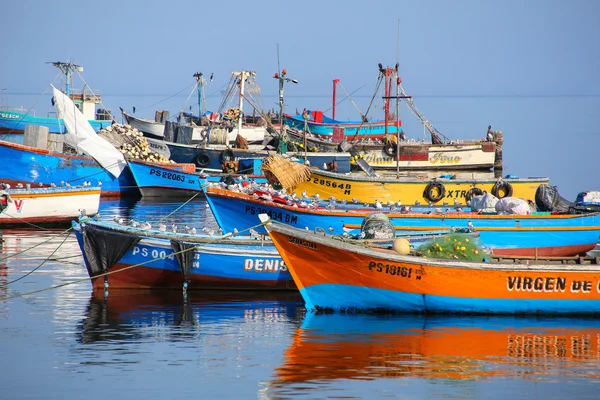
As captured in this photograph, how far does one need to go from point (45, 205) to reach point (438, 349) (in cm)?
1762

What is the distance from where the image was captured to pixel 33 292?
1864cm

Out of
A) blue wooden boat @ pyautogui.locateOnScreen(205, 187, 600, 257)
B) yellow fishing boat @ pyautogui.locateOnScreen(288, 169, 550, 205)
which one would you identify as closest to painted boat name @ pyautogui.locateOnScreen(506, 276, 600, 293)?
blue wooden boat @ pyautogui.locateOnScreen(205, 187, 600, 257)

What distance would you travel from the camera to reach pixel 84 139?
39000mm

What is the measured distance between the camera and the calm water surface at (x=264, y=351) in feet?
41.5

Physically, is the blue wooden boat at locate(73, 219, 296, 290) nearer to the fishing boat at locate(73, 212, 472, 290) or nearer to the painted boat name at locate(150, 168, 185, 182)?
the fishing boat at locate(73, 212, 472, 290)

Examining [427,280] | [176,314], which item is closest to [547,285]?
[427,280]

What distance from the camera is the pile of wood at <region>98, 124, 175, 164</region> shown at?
142ft

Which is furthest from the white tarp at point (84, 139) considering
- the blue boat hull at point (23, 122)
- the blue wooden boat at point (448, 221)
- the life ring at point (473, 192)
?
the blue boat hull at point (23, 122)

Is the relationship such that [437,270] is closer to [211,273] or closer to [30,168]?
[211,273]

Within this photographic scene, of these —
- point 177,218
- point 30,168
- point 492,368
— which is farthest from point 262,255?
point 30,168

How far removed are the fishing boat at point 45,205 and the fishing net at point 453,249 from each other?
14794mm

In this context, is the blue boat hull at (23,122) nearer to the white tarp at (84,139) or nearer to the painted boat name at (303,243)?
the white tarp at (84,139)

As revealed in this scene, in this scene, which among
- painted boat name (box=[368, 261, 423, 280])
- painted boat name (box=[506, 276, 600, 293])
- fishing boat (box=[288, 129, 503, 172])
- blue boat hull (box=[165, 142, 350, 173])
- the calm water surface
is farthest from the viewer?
fishing boat (box=[288, 129, 503, 172])

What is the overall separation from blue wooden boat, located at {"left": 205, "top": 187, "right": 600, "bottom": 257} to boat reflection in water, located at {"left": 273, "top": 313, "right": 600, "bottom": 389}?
425 cm
